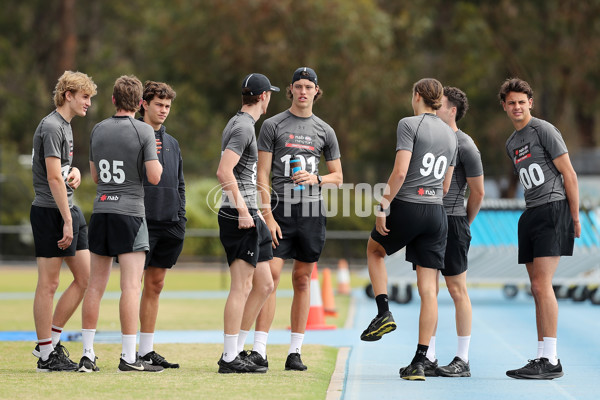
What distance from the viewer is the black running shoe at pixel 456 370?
27.9ft

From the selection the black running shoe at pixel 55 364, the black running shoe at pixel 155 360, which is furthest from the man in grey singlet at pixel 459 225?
the black running shoe at pixel 55 364

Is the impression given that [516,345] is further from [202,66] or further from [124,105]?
[202,66]

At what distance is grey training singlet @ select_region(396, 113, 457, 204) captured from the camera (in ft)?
26.9

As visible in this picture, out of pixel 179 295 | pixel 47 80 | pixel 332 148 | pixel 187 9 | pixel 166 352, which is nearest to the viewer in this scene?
pixel 332 148

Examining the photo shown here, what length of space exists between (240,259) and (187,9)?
29.8m

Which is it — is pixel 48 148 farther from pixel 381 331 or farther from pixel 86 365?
pixel 381 331

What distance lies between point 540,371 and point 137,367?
3342mm

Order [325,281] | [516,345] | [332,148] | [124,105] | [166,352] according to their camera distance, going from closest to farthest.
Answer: [124,105], [332,148], [166,352], [516,345], [325,281]

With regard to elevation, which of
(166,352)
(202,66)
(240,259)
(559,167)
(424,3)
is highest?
(424,3)

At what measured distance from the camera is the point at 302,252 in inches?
338

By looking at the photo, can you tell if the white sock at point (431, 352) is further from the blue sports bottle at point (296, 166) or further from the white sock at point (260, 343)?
the blue sports bottle at point (296, 166)

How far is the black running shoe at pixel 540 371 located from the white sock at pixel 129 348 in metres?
3.18

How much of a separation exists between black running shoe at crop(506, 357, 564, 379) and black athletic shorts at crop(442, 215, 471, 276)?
3.26 ft

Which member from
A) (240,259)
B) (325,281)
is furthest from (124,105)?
(325,281)
